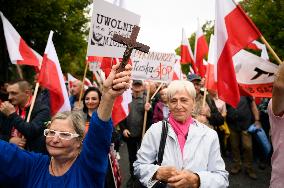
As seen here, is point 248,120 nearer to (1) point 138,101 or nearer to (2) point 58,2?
(1) point 138,101

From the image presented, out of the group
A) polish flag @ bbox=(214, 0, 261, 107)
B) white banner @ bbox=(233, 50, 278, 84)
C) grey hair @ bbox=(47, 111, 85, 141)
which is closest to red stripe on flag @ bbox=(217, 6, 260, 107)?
polish flag @ bbox=(214, 0, 261, 107)

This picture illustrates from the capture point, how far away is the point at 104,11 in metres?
3.72

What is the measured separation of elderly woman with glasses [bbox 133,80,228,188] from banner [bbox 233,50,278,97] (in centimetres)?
180

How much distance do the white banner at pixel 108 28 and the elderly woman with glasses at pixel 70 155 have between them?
1408mm

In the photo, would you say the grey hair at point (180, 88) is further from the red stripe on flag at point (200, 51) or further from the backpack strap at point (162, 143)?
the red stripe on flag at point (200, 51)

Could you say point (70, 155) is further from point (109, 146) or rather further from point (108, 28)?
point (108, 28)

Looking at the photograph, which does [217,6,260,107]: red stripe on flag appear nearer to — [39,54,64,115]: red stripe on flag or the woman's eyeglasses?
[39,54,64,115]: red stripe on flag

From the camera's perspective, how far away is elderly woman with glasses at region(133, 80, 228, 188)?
102 inches

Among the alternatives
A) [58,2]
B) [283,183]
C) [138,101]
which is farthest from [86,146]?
[58,2]

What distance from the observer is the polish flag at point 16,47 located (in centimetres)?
605

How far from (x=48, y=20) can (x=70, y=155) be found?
16.7 metres

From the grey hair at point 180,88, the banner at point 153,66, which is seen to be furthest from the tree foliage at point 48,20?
the grey hair at point 180,88

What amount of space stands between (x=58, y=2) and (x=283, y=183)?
16924 mm

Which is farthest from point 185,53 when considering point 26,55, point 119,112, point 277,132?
point 277,132
